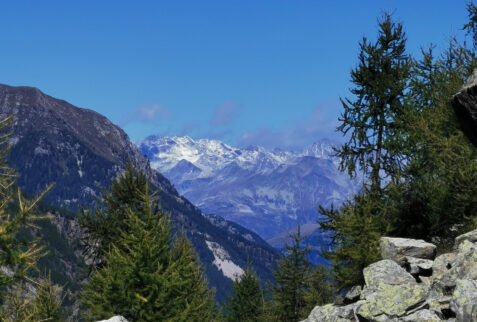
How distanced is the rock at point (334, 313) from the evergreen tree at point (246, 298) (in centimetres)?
3880

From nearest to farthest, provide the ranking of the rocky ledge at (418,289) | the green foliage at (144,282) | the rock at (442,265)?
the rocky ledge at (418,289) < the rock at (442,265) < the green foliage at (144,282)

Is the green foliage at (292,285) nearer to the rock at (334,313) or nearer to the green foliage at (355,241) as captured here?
the green foliage at (355,241)

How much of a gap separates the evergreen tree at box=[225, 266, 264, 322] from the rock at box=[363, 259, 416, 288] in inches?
1660

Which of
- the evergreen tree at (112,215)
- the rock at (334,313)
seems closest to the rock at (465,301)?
the rock at (334,313)

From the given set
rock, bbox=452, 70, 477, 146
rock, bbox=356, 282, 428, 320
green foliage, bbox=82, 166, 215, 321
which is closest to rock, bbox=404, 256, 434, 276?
rock, bbox=356, 282, 428, 320

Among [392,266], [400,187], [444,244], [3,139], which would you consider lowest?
[392,266]

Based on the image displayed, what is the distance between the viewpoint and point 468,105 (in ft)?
63.8

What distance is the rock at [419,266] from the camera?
58.0 feet

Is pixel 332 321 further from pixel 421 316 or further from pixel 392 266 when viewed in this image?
pixel 421 316

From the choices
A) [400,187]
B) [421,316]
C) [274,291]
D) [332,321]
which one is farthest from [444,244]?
[274,291]

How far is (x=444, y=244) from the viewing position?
70.8 ft

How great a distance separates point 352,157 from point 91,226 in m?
15.9

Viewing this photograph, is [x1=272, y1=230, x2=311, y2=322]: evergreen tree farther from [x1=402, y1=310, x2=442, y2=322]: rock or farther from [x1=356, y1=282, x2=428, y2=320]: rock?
[x1=402, y1=310, x2=442, y2=322]: rock

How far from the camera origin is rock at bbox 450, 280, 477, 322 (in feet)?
37.3
